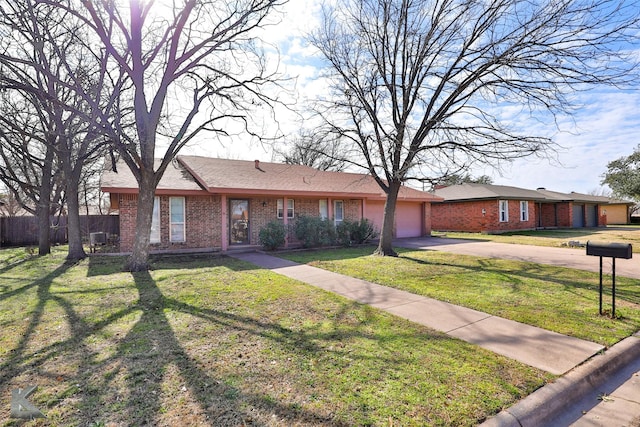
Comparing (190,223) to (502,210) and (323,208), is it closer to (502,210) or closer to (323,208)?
(323,208)

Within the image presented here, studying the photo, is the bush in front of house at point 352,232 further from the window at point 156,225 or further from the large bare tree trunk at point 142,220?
the large bare tree trunk at point 142,220

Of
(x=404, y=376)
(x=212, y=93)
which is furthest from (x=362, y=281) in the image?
(x=212, y=93)

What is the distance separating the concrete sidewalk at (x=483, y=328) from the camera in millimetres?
3469

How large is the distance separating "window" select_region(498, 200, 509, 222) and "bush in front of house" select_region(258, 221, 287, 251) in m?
16.0

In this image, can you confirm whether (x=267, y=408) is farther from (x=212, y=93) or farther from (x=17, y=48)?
(x=17, y=48)

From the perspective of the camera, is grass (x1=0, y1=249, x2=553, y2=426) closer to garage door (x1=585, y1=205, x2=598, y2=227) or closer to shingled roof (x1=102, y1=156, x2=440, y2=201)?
shingled roof (x1=102, y1=156, x2=440, y2=201)

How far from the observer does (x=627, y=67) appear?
296 inches

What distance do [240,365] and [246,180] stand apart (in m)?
11.2

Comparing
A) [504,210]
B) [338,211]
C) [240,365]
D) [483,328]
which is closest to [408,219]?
[338,211]

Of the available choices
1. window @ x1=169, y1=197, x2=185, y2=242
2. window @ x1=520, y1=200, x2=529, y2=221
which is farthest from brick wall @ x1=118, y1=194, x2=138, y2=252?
window @ x1=520, y1=200, x2=529, y2=221

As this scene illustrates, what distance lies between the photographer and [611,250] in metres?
4.37

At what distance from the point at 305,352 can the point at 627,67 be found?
32.1 ft

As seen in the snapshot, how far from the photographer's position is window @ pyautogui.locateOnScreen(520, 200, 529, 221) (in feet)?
76.4

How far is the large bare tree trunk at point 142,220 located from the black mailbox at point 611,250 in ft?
30.7
